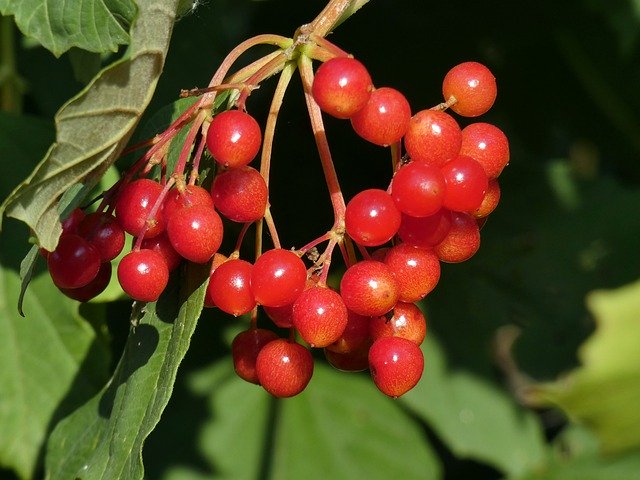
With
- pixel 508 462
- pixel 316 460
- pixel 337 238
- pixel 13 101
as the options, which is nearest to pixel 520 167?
pixel 508 462

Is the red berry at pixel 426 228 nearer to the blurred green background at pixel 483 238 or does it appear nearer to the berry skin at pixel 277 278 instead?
the berry skin at pixel 277 278

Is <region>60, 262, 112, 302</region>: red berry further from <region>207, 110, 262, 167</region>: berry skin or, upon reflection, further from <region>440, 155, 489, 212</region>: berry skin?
<region>440, 155, 489, 212</region>: berry skin

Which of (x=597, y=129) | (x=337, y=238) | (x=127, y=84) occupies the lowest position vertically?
(x=597, y=129)

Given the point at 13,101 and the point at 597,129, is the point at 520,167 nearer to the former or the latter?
the point at 597,129

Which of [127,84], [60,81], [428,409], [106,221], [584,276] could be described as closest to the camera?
[127,84]

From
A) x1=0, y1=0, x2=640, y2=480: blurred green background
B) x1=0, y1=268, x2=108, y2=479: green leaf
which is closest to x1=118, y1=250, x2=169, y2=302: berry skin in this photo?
x1=0, y1=268, x2=108, y2=479: green leaf

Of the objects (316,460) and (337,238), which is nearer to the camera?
(337,238)
